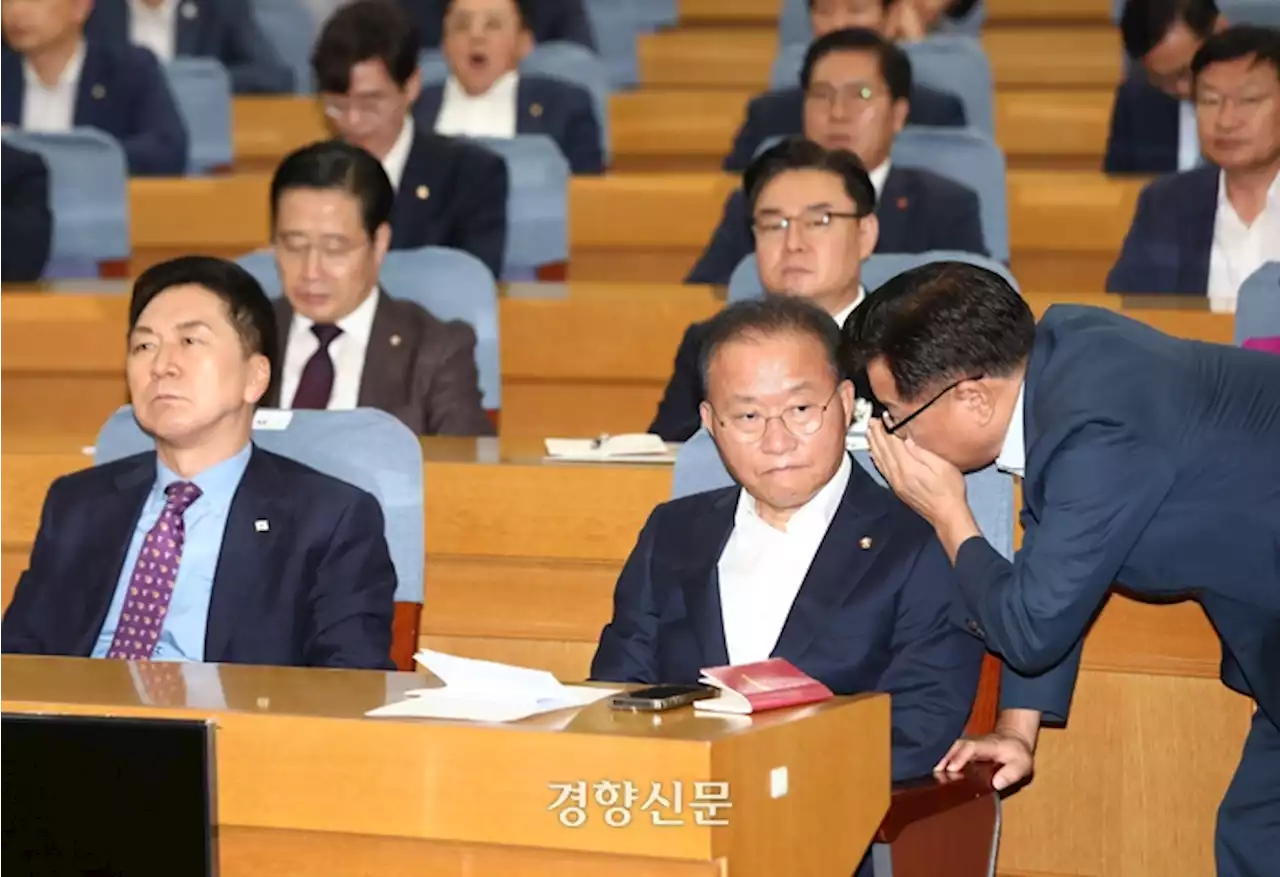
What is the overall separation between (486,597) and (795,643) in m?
0.77

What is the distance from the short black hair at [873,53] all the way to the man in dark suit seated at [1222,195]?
0.62 metres

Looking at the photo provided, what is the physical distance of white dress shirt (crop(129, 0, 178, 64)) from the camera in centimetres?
738

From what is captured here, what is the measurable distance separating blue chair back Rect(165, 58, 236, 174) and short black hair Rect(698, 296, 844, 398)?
4.05 m

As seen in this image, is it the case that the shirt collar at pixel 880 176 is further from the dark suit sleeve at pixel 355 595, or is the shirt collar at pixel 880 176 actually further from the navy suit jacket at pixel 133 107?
the navy suit jacket at pixel 133 107

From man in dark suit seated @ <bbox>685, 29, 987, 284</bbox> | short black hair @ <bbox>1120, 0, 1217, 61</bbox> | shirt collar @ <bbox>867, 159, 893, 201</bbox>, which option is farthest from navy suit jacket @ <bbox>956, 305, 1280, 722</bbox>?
short black hair @ <bbox>1120, 0, 1217, 61</bbox>

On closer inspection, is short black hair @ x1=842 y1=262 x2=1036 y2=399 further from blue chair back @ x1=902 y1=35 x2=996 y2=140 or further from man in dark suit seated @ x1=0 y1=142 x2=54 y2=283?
blue chair back @ x1=902 y1=35 x2=996 y2=140

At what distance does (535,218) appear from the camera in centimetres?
519

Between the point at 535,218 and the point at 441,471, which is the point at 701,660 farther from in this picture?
the point at 535,218

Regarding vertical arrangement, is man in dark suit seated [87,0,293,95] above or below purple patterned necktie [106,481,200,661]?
above

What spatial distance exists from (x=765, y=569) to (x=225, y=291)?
89 centimetres

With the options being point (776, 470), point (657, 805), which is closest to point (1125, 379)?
point (776, 470)

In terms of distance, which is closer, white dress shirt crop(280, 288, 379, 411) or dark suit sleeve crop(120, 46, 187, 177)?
white dress shirt crop(280, 288, 379, 411)

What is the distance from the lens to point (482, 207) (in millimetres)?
4996

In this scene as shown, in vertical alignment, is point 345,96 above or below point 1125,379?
above
